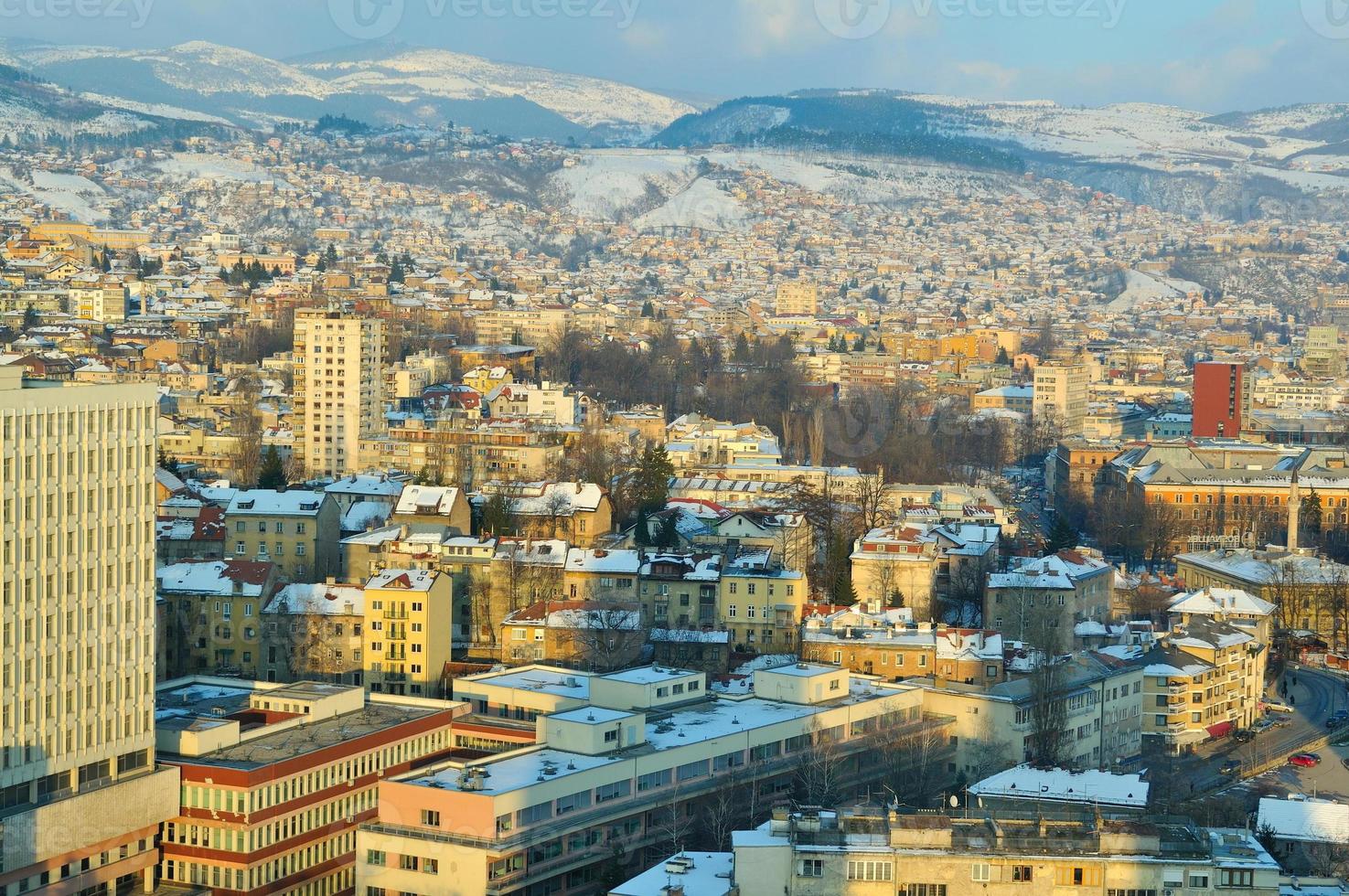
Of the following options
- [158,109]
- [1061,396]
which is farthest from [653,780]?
[158,109]

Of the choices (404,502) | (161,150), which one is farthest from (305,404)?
(161,150)

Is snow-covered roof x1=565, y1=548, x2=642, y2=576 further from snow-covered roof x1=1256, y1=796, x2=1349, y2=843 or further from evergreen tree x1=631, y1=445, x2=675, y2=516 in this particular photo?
snow-covered roof x1=1256, y1=796, x2=1349, y2=843

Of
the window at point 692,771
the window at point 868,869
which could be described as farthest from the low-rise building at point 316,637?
the window at point 868,869

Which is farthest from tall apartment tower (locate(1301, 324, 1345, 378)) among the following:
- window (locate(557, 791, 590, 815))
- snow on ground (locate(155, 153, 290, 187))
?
window (locate(557, 791, 590, 815))

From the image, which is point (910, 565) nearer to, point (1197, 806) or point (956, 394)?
point (1197, 806)

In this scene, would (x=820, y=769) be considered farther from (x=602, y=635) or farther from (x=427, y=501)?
(x=427, y=501)

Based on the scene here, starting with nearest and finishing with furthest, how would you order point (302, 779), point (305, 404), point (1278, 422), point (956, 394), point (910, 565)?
1. point (302, 779)
2. point (910, 565)
3. point (305, 404)
4. point (1278, 422)
5. point (956, 394)

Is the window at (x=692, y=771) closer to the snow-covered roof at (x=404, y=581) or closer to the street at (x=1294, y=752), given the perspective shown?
the street at (x=1294, y=752)
